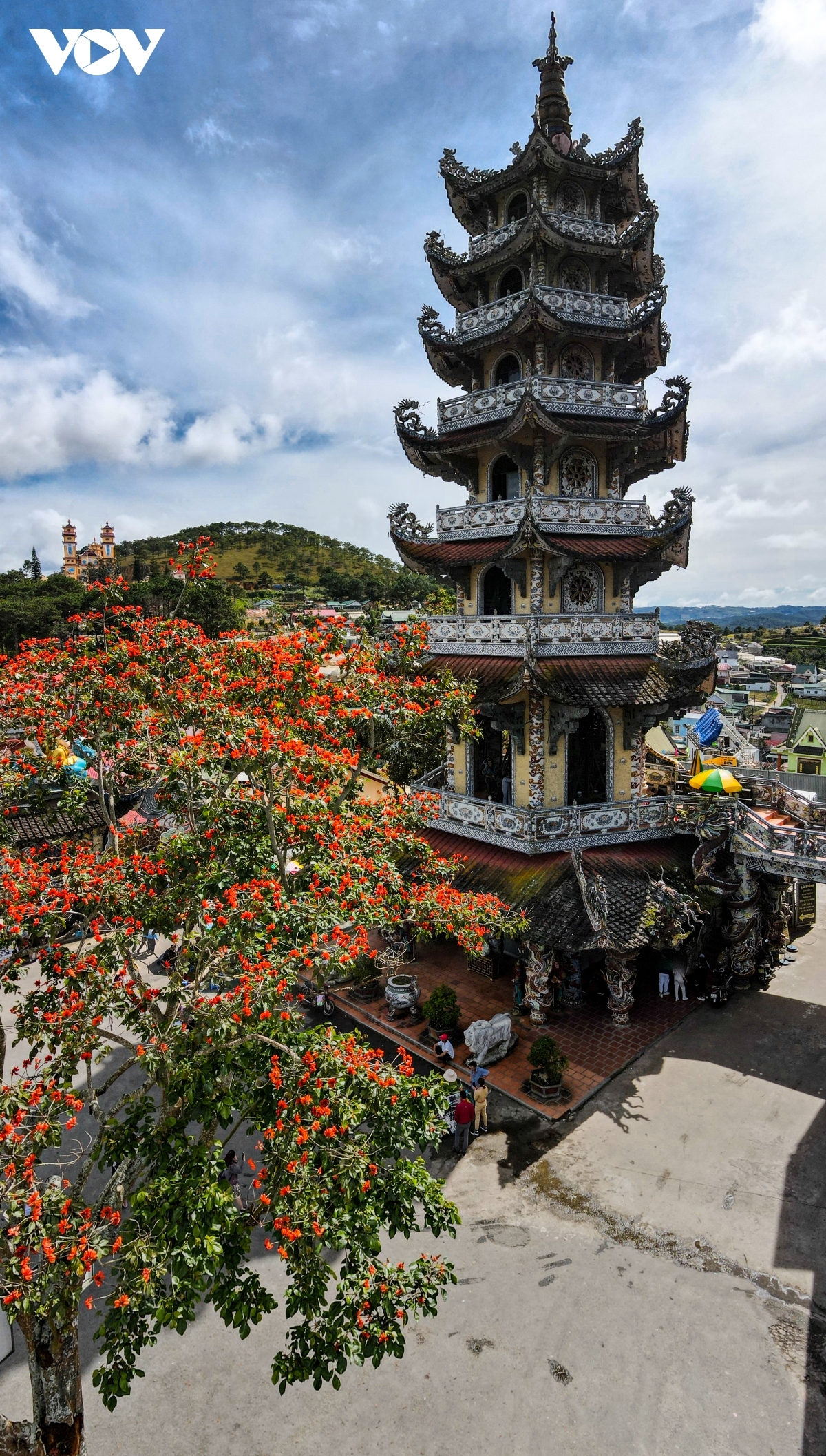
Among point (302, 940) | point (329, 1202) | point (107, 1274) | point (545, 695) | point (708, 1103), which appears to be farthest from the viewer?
point (545, 695)

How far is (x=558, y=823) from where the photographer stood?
57.8 ft

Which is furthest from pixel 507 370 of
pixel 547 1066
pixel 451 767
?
pixel 547 1066

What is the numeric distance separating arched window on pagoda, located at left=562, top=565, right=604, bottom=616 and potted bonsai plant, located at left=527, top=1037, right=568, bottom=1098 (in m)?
10.9

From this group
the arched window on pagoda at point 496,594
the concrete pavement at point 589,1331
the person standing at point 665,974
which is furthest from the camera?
the arched window on pagoda at point 496,594

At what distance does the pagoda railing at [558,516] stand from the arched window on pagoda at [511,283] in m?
6.33

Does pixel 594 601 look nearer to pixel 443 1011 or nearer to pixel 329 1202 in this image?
pixel 443 1011

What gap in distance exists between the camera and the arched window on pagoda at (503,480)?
20.1 meters

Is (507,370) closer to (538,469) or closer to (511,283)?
(511,283)

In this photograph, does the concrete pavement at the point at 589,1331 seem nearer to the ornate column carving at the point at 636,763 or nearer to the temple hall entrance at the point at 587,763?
the ornate column carving at the point at 636,763

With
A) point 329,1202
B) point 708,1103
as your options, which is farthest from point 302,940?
point 708,1103

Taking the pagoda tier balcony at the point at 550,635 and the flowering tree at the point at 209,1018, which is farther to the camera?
the pagoda tier balcony at the point at 550,635

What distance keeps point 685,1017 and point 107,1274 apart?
14.4 metres

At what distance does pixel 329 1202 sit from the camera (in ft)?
25.0

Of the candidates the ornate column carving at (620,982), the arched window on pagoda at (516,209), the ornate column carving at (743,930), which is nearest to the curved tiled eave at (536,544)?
the ornate column carving at (743,930)
